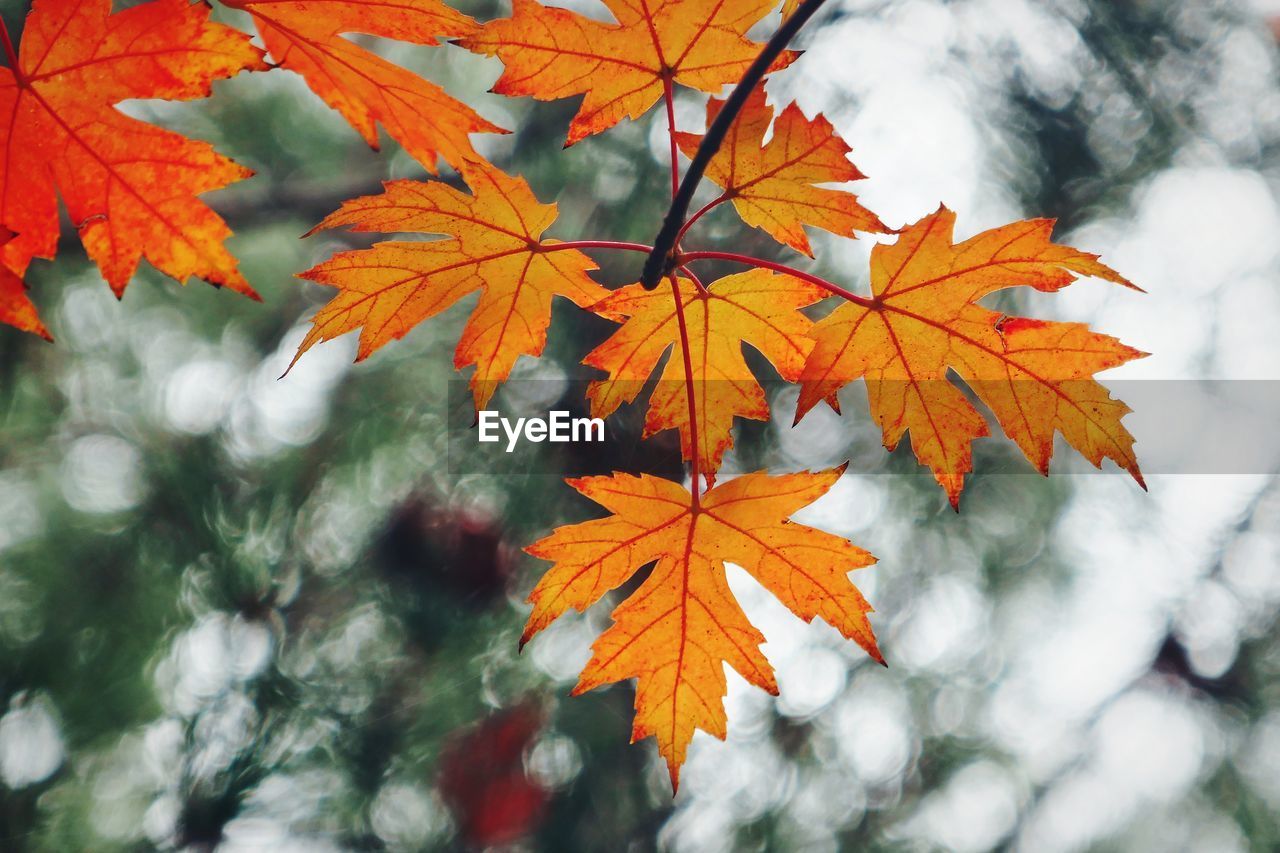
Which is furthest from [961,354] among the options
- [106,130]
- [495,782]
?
[495,782]

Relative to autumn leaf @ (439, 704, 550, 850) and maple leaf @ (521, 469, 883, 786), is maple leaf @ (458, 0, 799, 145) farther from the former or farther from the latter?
autumn leaf @ (439, 704, 550, 850)

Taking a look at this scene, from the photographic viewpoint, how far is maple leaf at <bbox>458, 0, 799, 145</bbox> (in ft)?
2.07

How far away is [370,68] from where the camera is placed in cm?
59

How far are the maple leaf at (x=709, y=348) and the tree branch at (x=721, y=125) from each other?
0.14m

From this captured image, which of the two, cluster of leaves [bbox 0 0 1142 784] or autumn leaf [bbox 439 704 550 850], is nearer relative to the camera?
cluster of leaves [bbox 0 0 1142 784]

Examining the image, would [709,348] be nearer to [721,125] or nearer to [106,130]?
[721,125]

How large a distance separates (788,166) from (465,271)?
0.26m

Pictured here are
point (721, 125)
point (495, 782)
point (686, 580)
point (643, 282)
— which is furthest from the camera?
point (495, 782)

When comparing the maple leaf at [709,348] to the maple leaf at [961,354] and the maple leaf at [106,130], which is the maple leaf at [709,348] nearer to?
the maple leaf at [961,354]

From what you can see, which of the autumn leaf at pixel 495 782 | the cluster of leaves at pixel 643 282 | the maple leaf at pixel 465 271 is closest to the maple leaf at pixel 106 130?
the cluster of leaves at pixel 643 282

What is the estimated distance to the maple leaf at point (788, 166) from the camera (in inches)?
24.1

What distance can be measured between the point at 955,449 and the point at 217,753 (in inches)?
49.5

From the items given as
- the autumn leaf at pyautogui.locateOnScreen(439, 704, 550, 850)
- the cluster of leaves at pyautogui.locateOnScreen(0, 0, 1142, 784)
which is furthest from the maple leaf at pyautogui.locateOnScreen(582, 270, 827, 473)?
the autumn leaf at pyautogui.locateOnScreen(439, 704, 550, 850)

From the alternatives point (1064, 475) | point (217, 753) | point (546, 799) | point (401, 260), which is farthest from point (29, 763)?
point (1064, 475)
